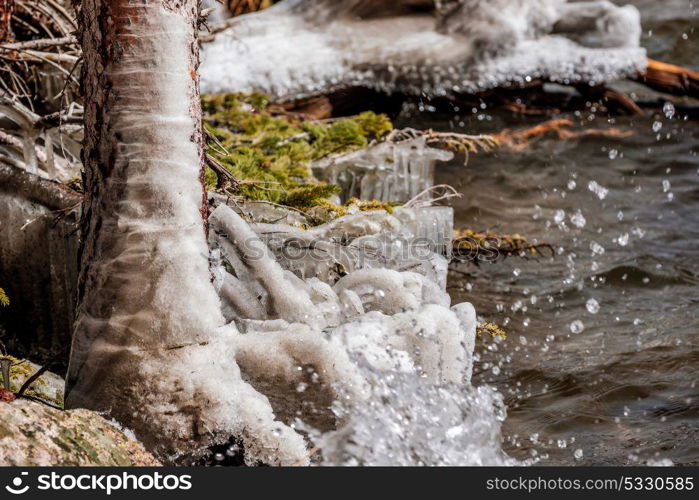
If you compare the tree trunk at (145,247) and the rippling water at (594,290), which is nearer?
the tree trunk at (145,247)

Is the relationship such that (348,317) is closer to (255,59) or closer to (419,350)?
(419,350)

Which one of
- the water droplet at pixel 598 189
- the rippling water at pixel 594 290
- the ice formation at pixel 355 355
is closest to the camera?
the ice formation at pixel 355 355

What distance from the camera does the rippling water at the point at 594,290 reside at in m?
4.06

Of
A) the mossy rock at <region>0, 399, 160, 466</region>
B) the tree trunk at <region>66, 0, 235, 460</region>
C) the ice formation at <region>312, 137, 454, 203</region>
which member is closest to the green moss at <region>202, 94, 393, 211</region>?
the ice formation at <region>312, 137, 454, 203</region>

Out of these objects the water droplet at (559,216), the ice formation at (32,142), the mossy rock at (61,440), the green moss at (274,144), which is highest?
the ice formation at (32,142)

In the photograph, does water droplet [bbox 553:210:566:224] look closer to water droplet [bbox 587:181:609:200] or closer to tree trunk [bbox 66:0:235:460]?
water droplet [bbox 587:181:609:200]

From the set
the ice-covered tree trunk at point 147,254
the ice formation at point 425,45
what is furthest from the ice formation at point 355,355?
the ice formation at point 425,45

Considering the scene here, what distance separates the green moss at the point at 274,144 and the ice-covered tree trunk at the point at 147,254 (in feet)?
3.27

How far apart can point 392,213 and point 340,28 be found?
12.7 feet

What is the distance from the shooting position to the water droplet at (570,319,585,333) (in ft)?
16.7

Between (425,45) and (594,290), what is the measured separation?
120 inches

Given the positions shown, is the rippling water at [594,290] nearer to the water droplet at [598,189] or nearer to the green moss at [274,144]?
the water droplet at [598,189]

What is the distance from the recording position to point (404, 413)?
10.6 ft

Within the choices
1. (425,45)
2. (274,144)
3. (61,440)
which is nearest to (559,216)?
(425,45)
